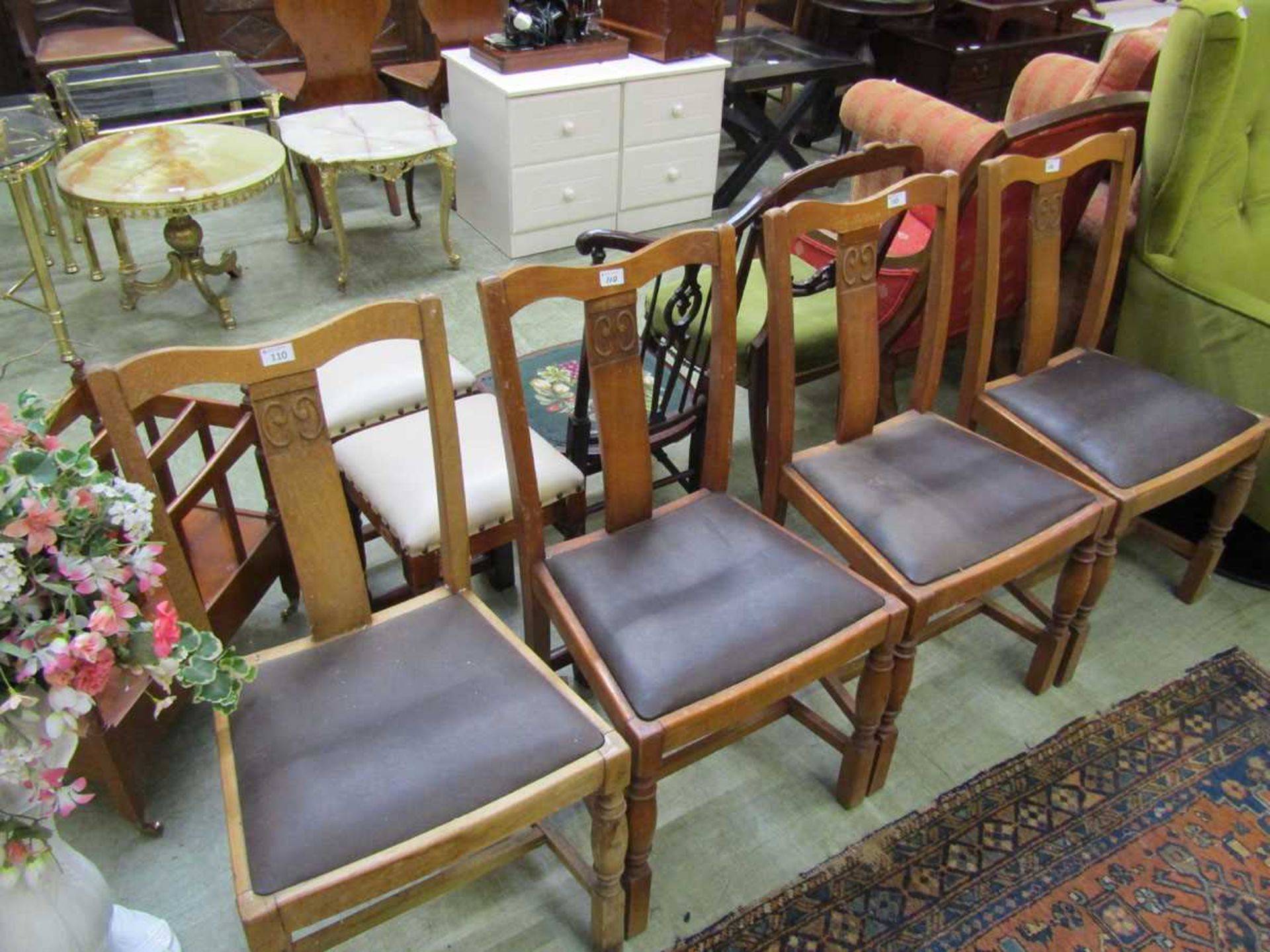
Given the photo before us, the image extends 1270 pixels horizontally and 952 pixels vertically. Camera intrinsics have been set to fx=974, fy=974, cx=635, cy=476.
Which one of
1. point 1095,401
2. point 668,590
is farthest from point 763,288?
point 668,590

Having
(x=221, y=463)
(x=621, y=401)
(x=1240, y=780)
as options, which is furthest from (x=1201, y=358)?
(x=221, y=463)

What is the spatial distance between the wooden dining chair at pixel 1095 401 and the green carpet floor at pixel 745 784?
16 cm

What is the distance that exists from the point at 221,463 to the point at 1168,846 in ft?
5.22

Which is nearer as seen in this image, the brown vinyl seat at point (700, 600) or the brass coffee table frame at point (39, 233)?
the brown vinyl seat at point (700, 600)

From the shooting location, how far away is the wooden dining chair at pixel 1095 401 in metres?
1.65

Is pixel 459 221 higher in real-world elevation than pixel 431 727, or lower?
lower

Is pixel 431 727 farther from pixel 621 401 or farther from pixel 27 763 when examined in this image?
pixel 621 401

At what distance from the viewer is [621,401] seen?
4.60 feet

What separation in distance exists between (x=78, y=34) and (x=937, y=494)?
12.3 ft

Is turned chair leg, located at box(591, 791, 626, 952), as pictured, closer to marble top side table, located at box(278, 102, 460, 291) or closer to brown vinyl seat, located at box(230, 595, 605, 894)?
brown vinyl seat, located at box(230, 595, 605, 894)

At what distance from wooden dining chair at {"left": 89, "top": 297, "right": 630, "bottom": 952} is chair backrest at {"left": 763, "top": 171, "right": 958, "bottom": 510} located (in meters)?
0.55

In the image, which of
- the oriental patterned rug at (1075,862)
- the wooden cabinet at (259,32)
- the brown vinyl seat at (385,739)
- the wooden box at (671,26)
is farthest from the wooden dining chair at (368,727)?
the wooden cabinet at (259,32)

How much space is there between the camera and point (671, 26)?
3.20 meters

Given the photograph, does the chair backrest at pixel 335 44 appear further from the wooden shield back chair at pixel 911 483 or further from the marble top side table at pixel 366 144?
the wooden shield back chair at pixel 911 483
